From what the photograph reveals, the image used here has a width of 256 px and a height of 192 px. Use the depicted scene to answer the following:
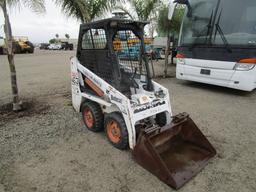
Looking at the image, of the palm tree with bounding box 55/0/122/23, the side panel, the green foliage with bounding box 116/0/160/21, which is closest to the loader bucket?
the side panel

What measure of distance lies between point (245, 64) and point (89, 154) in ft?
13.3

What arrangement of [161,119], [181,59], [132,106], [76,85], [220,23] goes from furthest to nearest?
[181,59]
[220,23]
[76,85]
[161,119]
[132,106]

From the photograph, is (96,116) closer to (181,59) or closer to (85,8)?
(85,8)

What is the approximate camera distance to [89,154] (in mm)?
2572

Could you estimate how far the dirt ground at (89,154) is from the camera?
6.70 ft

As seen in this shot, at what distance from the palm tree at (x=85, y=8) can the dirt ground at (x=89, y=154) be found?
236cm

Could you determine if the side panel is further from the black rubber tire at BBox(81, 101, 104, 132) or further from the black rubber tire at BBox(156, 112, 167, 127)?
the black rubber tire at BBox(156, 112, 167, 127)

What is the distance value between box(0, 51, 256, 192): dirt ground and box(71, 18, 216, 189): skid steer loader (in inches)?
6.1

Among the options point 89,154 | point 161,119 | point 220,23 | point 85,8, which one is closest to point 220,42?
point 220,23

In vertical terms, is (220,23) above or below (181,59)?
above

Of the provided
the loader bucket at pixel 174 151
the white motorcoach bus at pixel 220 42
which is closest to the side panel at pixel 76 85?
the loader bucket at pixel 174 151

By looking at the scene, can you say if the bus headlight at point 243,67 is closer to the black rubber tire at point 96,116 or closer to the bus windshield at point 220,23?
the bus windshield at point 220,23

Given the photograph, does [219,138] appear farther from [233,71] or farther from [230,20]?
[230,20]

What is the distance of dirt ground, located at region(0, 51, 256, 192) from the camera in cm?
204
